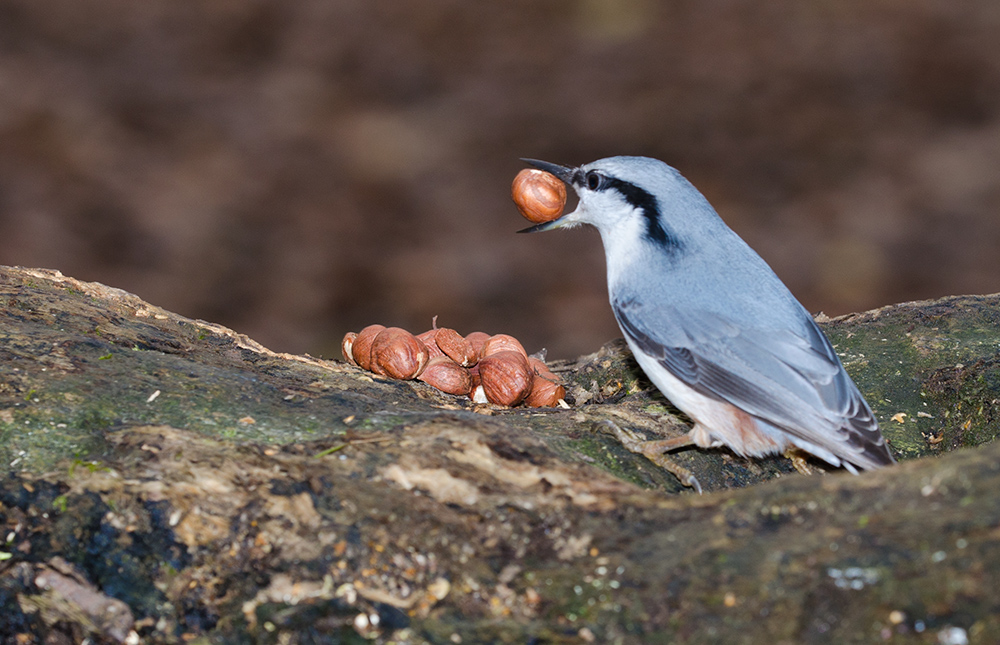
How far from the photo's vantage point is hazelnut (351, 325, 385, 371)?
3174 millimetres

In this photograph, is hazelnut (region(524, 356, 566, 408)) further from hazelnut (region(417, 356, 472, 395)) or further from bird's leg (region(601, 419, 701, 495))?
bird's leg (region(601, 419, 701, 495))

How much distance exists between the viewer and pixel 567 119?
22.9 ft

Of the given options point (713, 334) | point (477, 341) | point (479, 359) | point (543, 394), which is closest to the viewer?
point (713, 334)

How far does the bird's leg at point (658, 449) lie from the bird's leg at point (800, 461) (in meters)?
0.40

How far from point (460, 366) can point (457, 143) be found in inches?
159

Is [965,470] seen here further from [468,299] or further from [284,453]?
[468,299]

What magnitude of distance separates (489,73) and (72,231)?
3.38 m

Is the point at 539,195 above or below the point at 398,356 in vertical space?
above

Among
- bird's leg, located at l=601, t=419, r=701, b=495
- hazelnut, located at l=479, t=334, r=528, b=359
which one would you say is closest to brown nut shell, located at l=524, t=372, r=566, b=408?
hazelnut, located at l=479, t=334, r=528, b=359

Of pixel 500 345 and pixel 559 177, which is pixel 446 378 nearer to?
pixel 500 345

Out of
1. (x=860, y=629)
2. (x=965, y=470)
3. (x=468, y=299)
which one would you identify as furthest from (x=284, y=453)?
(x=468, y=299)

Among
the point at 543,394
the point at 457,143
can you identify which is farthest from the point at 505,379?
the point at 457,143

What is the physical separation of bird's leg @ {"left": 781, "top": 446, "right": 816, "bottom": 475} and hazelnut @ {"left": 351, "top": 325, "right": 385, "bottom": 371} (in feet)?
4.64

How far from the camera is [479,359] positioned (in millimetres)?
3330
